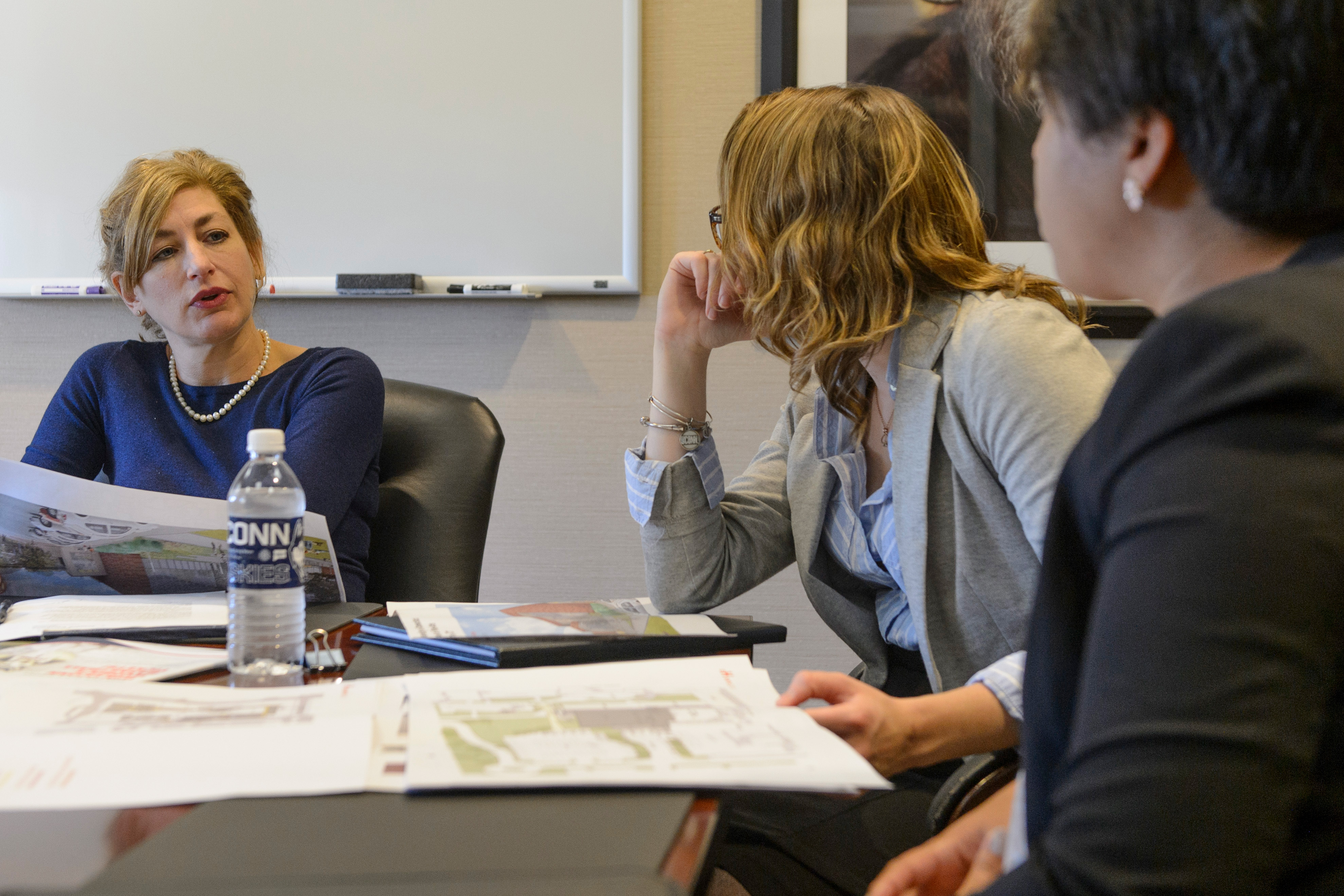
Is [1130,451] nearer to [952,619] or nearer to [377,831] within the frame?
[377,831]

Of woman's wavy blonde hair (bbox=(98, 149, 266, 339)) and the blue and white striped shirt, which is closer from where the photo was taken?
the blue and white striped shirt

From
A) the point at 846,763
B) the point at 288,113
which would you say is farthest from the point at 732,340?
the point at 288,113

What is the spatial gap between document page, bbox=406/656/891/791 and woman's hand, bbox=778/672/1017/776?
0.13ft

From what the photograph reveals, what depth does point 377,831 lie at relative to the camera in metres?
0.48

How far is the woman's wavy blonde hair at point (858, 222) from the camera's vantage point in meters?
1.12

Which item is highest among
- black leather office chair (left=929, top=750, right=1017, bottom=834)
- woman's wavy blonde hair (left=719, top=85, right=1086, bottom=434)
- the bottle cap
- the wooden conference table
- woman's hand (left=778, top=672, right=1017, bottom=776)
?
woman's wavy blonde hair (left=719, top=85, right=1086, bottom=434)

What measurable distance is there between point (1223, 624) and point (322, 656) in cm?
69

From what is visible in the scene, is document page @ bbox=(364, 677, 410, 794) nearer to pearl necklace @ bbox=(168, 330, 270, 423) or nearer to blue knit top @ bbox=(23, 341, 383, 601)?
blue knit top @ bbox=(23, 341, 383, 601)

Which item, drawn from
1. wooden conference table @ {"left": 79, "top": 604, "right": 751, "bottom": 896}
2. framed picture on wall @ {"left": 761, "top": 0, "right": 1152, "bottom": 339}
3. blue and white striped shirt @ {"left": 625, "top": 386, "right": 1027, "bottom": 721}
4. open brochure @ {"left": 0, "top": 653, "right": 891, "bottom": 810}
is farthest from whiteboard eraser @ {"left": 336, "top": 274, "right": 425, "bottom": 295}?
wooden conference table @ {"left": 79, "top": 604, "right": 751, "bottom": 896}

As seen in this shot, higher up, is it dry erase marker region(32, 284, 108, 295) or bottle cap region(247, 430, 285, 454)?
dry erase marker region(32, 284, 108, 295)

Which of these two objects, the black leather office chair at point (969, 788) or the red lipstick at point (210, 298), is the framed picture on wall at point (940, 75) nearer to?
the red lipstick at point (210, 298)

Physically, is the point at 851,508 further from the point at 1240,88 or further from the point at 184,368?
the point at 184,368

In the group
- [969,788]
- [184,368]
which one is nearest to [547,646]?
[969,788]

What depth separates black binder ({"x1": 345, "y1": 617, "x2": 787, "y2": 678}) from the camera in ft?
2.66
